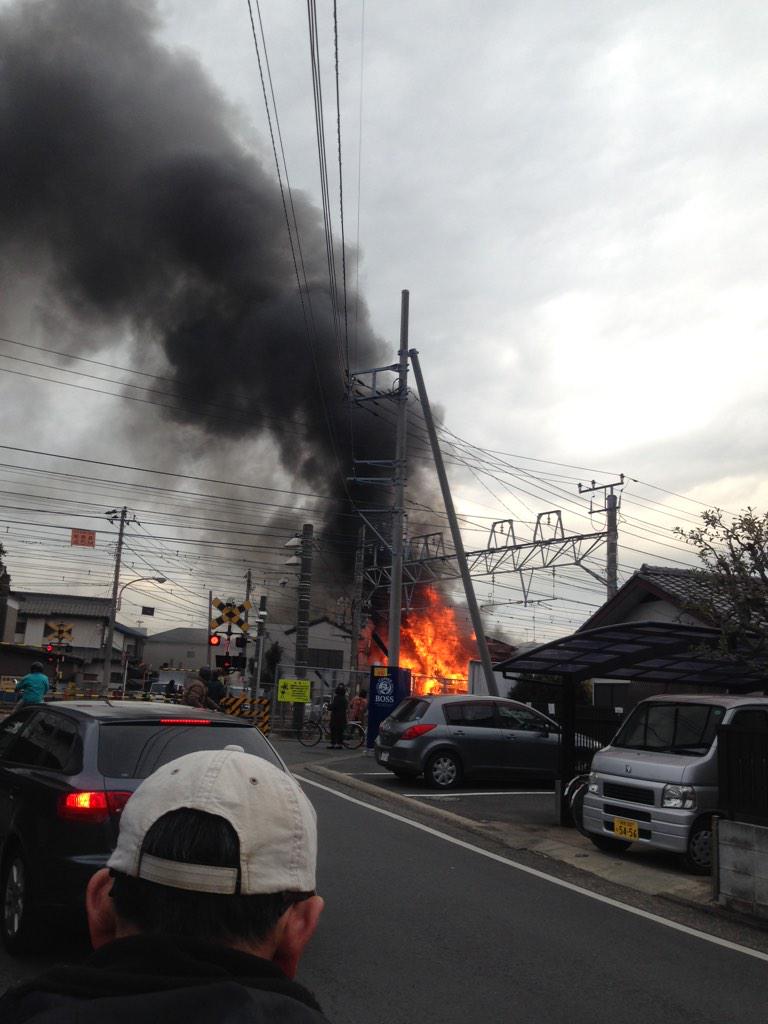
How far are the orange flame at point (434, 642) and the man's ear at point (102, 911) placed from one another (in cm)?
3496

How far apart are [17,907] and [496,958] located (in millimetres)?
2963

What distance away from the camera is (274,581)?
5184 cm

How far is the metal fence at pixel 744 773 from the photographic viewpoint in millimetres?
7414

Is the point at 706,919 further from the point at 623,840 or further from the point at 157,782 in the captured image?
the point at 157,782

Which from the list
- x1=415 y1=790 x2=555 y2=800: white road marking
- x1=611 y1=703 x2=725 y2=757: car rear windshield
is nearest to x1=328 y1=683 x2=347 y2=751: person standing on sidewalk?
x1=415 y1=790 x2=555 y2=800: white road marking

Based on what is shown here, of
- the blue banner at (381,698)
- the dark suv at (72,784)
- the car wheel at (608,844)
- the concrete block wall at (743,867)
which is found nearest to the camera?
the dark suv at (72,784)

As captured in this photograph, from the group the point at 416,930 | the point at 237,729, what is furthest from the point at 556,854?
the point at 237,729

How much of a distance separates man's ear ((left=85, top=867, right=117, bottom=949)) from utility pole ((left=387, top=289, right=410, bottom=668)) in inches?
846

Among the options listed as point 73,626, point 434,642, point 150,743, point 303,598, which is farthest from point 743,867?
point 73,626

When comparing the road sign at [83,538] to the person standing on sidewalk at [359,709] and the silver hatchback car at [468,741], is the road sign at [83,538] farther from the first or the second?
the silver hatchback car at [468,741]

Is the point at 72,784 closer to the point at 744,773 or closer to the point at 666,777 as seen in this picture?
the point at 744,773

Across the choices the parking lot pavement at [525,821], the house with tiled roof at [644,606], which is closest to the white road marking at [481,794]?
the parking lot pavement at [525,821]

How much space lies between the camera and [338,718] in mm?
22609

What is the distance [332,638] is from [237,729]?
68.3m
